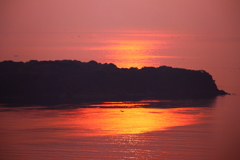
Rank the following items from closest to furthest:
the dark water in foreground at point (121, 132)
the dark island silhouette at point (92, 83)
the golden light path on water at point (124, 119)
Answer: the dark water in foreground at point (121, 132), the golden light path on water at point (124, 119), the dark island silhouette at point (92, 83)

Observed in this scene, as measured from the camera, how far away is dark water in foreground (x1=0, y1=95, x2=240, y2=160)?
2400 centimetres

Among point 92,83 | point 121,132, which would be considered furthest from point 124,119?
point 92,83

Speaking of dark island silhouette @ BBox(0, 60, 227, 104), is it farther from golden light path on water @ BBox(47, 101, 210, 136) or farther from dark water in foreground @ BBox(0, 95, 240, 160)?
golden light path on water @ BBox(47, 101, 210, 136)

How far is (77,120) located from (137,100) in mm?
15327

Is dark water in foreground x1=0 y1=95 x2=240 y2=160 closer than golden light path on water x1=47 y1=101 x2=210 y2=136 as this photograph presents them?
Yes

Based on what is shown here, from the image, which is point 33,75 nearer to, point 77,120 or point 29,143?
point 77,120

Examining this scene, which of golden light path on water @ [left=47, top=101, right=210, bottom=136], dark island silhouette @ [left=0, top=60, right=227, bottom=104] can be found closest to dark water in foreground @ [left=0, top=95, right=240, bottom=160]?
golden light path on water @ [left=47, top=101, right=210, bottom=136]

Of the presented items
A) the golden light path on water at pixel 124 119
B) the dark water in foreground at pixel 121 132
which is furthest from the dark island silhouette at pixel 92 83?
the golden light path on water at pixel 124 119

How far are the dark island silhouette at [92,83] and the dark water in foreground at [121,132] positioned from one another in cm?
942

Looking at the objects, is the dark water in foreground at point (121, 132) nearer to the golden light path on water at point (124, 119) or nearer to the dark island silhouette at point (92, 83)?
the golden light path on water at point (124, 119)

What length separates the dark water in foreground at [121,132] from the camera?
78.7 ft

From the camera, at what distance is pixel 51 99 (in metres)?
49.9

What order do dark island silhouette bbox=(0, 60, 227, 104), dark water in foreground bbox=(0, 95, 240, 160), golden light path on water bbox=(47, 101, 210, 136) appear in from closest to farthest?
dark water in foreground bbox=(0, 95, 240, 160)
golden light path on water bbox=(47, 101, 210, 136)
dark island silhouette bbox=(0, 60, 227, 104)

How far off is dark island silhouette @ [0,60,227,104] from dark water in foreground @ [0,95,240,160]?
30.9 ft
